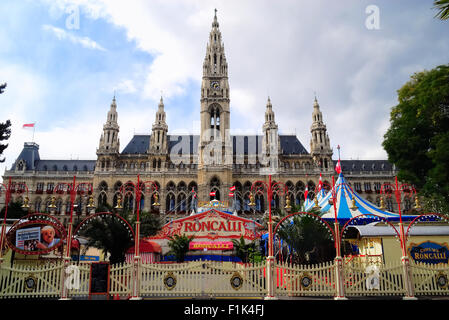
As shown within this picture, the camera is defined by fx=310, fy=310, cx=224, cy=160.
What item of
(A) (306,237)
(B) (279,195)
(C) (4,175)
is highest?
(C) (4,175)

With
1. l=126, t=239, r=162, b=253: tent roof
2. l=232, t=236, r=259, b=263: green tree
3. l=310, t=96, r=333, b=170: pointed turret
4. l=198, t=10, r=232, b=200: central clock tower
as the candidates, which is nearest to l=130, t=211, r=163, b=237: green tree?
l=126, t=239, r=162, b=253: tent roof

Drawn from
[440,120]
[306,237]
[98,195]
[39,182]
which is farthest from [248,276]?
[39,182]

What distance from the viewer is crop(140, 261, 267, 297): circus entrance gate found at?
11062 millimetres

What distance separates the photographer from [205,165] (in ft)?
163

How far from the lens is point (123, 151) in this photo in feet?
194

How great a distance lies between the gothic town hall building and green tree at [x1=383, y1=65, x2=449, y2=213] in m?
22.9

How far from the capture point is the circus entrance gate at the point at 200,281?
11062 mm

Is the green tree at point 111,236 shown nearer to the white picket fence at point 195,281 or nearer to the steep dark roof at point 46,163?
the white picket fence at point 195,281

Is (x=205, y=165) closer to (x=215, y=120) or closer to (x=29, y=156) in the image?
(x=215, y=120)

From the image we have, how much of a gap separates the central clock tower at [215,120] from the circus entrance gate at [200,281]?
37.0m

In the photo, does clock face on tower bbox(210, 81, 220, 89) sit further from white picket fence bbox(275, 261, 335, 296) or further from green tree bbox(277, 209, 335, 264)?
white picket fence bbox(275, 261, 335, 296)

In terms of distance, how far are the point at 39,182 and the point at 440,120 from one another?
61.6m

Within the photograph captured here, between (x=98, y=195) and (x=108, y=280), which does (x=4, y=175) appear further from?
(x=108, y=280)
